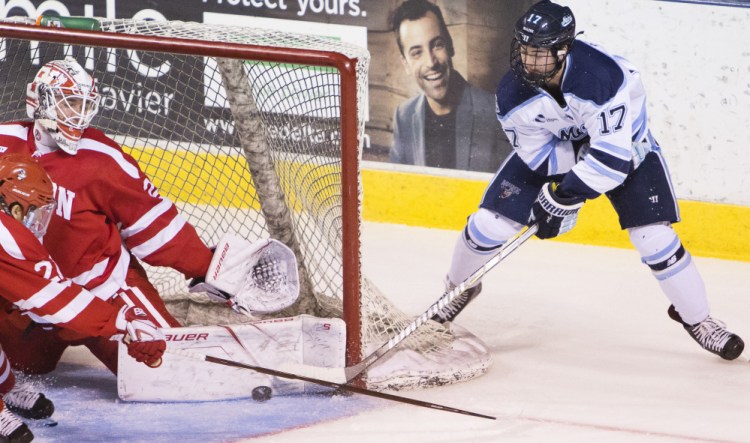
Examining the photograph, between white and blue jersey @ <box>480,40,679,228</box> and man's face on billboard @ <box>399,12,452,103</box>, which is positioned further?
man's face on billboard @ <box>399,12,452,103</box>

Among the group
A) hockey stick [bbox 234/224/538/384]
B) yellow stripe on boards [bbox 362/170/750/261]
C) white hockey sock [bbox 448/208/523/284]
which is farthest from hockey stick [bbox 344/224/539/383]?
yellow stripe on boards [bbox 362/170/750/261]

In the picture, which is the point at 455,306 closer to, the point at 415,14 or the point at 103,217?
the point at 103,217

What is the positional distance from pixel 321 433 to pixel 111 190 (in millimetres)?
842

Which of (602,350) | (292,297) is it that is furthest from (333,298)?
(602,350)

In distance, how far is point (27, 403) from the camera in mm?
3152

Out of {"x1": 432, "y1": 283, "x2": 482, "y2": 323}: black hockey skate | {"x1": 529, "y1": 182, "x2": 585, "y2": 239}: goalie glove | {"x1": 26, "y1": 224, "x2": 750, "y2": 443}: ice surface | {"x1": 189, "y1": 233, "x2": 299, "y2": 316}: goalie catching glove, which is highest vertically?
{"x1": 529, "y1": 182, "x2": 585, "y2": 239}: goalie glove

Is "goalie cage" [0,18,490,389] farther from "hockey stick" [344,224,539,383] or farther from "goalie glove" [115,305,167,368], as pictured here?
"goalie glove" [115,305,167,368]

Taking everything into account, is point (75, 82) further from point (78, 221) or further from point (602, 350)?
point (602, 350)

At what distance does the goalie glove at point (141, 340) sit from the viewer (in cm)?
296

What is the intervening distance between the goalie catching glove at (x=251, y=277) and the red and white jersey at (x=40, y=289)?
53 cm

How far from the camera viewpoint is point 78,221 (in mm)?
3229

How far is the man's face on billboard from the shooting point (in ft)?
16.2

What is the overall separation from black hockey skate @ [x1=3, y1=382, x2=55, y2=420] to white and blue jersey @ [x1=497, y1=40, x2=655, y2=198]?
147cm

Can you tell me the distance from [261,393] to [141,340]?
45 centimetres
